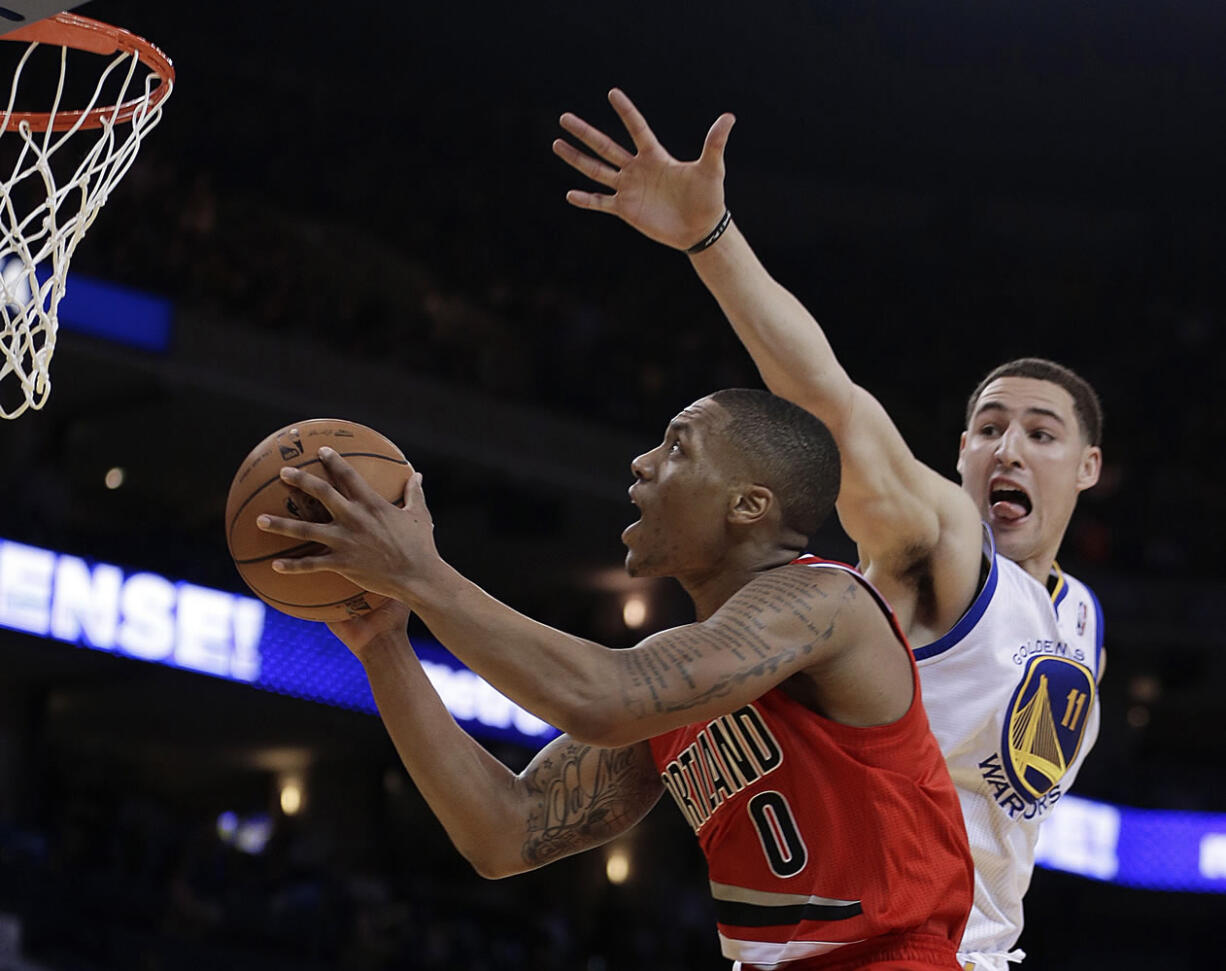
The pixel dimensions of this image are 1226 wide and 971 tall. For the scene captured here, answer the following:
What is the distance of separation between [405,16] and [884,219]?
221 inches

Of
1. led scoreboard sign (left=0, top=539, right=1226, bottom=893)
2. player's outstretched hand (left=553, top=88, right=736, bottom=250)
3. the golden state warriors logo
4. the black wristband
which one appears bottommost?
led scoreboard sign (left=0, top=539, right=1226, bottom=893)

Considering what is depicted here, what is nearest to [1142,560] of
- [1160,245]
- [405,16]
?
[1160,245]

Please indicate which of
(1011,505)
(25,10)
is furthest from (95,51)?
(1011,505)

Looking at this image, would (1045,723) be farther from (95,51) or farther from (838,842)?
(95,51)

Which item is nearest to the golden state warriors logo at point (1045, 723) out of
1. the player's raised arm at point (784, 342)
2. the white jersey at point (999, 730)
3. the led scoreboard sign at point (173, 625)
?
the white jersey at point (999, 730)

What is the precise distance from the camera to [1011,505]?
3729 mm

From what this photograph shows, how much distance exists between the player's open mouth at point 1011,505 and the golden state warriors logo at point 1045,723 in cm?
38

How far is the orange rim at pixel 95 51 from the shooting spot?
340 centimetres

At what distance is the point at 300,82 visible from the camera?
1421cm

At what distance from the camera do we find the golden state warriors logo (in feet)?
10.9

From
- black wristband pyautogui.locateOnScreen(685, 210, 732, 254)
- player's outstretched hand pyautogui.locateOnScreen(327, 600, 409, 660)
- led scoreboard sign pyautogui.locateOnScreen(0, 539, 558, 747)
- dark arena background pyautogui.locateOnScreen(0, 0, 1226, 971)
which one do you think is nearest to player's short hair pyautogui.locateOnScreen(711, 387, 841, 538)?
black wristband pyautogui.locateOnScreen(685, 210, 732, 254)

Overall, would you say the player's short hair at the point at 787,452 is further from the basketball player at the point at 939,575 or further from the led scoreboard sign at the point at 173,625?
the led scoreboard sign at the point at 173,625

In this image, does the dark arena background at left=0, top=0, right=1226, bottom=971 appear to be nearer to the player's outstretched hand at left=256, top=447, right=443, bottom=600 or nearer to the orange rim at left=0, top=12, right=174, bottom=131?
the orange rim at left=0, top=12, right=174, bottom=131

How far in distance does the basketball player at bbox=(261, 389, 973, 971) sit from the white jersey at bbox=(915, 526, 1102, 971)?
675 mm
